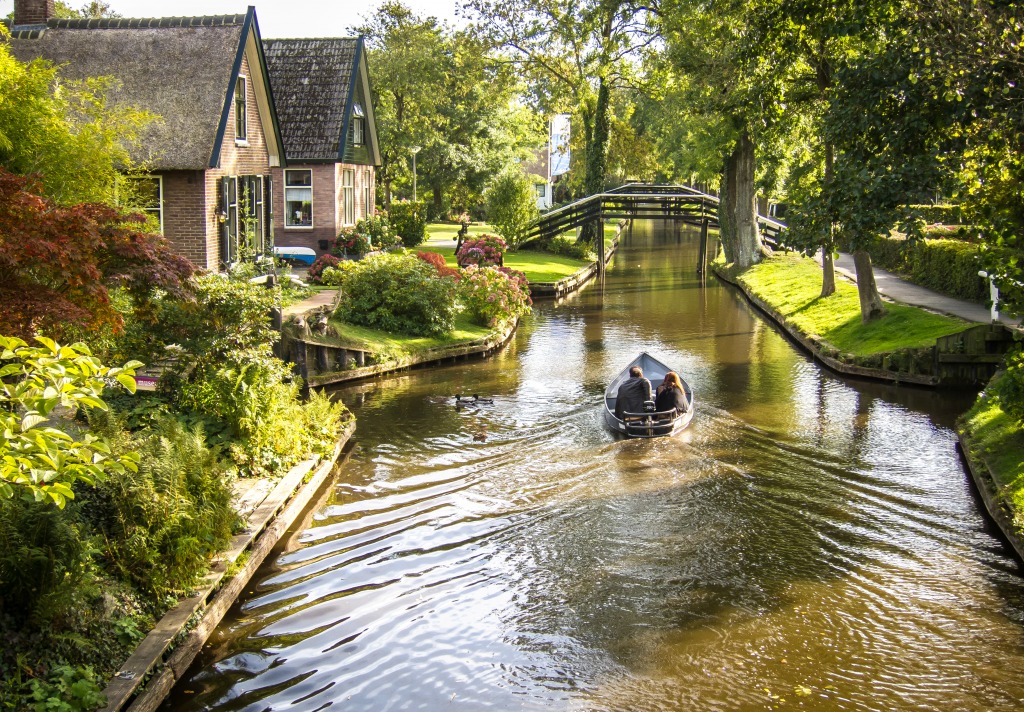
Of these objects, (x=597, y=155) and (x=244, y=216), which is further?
(x=597, y=155)

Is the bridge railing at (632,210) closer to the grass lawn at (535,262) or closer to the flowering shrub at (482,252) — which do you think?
the grass lawn at (535,262)

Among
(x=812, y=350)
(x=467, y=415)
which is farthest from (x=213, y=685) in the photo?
(x=812, y=350)

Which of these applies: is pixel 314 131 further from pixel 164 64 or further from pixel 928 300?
pixel 928 300

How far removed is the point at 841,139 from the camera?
57.6ft

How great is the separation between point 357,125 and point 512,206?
927cm

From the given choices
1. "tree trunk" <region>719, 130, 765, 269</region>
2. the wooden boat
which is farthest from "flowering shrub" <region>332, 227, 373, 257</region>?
the wooden boat

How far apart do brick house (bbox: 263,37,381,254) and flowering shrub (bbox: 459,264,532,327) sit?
378 inches

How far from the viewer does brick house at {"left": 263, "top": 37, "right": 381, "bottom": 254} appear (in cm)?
3788

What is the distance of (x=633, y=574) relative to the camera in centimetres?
1246

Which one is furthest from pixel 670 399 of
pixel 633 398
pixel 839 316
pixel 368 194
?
pixel 368 194

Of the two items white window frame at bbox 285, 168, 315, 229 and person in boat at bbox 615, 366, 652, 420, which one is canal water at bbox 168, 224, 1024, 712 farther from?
white window frame at bbox 285, 168, 315, 229

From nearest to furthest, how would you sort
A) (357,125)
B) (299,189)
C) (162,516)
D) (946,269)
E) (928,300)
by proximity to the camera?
(162,516) → (928,300) → (946,269) → (299,189) → (357,125)

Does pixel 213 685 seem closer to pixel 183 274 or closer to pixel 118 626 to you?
pixel 118 626

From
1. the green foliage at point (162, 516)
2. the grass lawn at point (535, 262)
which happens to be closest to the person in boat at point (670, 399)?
the green foliage at point (162, 516)
